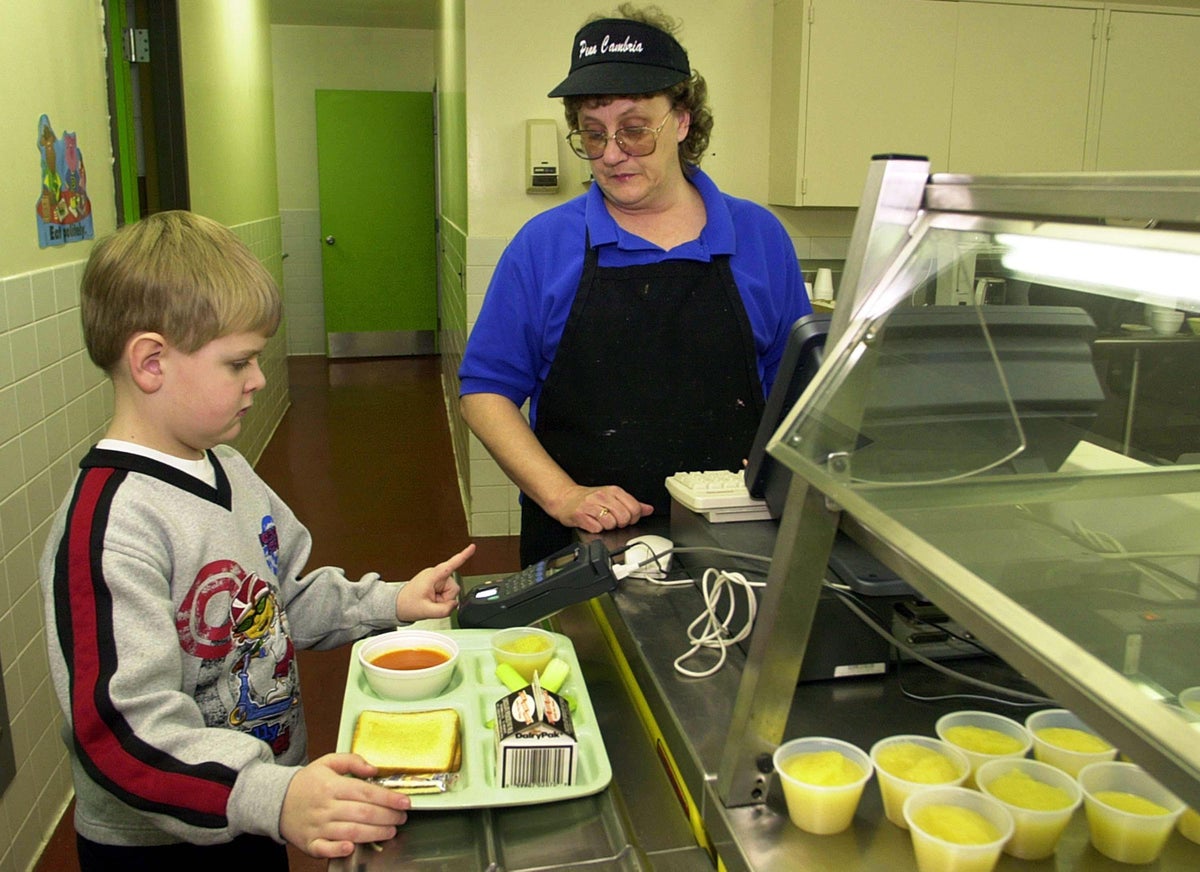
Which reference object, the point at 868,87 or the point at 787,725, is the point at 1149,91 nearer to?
the point at 868,87

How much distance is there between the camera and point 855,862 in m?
0.85

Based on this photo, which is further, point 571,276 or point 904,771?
point 571,276

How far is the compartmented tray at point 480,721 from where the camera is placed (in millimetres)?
1001

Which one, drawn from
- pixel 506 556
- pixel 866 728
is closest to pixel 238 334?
pixel 866 728

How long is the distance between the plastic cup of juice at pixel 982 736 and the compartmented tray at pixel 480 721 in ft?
1.10

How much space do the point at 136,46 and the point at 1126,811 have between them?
4.24 metres

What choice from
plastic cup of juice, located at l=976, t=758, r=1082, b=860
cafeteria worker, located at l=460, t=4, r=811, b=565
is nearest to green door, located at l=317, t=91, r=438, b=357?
cafeteria worker, located at l=460, t=4, r=811, b=565

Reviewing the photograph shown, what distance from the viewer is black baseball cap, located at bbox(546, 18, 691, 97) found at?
5.68ft

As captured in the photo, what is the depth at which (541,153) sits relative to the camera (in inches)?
160

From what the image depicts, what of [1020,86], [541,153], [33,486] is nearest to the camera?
[33,486]

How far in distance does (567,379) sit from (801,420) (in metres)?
1.09

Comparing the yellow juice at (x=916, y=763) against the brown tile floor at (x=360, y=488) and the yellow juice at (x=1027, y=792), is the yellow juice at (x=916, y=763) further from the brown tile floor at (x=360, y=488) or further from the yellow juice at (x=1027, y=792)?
the brown tile floor at (x=360, y=488)

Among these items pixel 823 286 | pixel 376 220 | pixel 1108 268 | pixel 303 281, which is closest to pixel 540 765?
pixel 1108 268

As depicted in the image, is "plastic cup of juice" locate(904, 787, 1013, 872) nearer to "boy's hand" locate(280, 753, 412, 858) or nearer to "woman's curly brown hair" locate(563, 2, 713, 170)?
"boy's hand" locate(280, 753, 412, 858)
